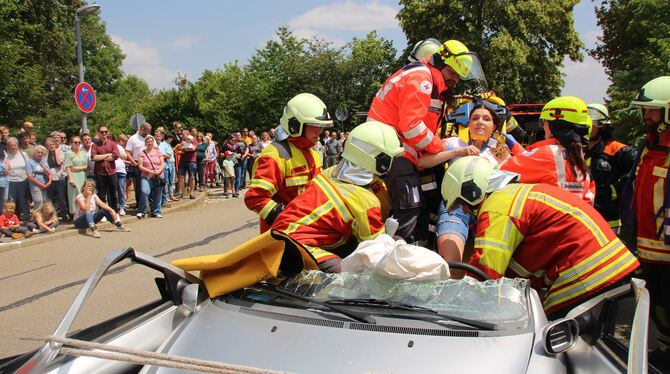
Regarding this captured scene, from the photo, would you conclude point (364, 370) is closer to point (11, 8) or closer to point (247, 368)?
point (247, 368)

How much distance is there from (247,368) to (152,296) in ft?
13.2

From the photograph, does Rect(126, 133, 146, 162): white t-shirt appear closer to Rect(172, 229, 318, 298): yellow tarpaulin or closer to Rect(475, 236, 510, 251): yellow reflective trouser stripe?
Rect(172, 229, 318, 298): yellow tarpaulin

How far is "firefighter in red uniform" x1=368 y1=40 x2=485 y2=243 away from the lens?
12.2 ft

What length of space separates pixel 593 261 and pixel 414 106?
1.88 m

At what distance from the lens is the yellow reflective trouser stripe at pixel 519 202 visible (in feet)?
8.45

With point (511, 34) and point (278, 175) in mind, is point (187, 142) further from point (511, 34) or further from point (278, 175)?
point (511, 34)

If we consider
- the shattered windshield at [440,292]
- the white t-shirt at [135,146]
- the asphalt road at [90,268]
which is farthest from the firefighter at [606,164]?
the white t-shirt at [135,146]

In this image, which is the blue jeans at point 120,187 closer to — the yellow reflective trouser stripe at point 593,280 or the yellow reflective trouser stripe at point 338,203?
the yellow reflective trouser stripe at point 338,203

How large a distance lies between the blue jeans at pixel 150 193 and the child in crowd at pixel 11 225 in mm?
2201

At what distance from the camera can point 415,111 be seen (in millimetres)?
3916


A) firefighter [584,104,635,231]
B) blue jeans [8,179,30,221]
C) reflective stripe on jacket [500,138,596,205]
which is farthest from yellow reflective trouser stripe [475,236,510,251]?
blue jeans [8,179,30,221]

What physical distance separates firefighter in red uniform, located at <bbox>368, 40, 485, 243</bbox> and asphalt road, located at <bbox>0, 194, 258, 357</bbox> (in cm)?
305

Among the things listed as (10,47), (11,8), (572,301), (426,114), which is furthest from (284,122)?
(11,8)

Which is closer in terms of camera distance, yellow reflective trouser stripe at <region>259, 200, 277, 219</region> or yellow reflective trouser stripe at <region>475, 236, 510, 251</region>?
yellow reflective trouser stripe at <region>475, 236, 510, 251</region>
